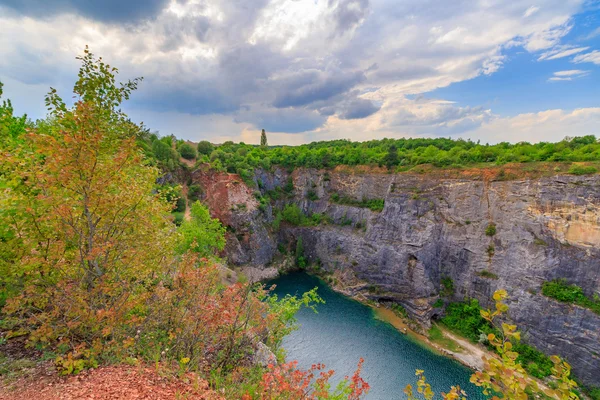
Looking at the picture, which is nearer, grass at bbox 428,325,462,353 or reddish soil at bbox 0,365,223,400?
reddish soil at bbox 0,365,223,400

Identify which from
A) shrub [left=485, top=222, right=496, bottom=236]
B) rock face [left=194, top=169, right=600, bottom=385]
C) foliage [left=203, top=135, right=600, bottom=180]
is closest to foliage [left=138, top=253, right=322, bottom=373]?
rock face [left=194, top=169, right=600, bottom=385]

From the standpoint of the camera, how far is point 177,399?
5180 millimetres

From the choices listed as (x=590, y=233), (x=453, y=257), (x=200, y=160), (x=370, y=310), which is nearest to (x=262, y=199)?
(x=200, y=160)

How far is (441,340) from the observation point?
22906 mm

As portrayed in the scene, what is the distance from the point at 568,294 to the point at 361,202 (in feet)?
64.4

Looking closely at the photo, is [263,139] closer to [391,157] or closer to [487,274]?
[391,157]

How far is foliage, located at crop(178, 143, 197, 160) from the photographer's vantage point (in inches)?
1459

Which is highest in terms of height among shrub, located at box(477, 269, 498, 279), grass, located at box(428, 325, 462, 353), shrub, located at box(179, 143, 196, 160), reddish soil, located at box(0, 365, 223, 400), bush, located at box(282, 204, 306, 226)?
shrub, located at box(179, 143, 196, 160)

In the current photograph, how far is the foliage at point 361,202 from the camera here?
107 ft

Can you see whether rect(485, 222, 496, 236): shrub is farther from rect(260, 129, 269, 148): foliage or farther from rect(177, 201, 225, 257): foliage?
rect(260, 129, 269, 148): foliage

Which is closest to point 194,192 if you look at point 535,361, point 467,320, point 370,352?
point 370,352

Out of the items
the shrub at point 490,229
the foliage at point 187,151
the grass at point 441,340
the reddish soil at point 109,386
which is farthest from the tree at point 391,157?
the reddish soil at point 109,386

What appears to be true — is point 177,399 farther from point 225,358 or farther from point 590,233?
point 590,233

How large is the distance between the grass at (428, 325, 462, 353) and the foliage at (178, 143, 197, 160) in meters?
33.1
